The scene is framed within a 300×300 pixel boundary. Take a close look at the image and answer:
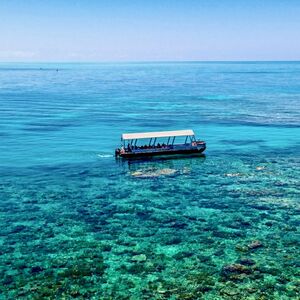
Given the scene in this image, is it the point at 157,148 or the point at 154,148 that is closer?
the point at 154,148

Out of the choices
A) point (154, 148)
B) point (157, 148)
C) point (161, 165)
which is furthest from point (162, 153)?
point (161, 165)

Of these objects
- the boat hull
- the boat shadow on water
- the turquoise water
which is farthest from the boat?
the turquoise water

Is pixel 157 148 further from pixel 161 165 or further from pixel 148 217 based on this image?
pixel 148 217

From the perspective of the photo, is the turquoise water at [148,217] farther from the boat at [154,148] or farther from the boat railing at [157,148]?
the boat railing at [157,148]

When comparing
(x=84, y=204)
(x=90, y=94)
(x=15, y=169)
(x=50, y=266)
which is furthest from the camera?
(x=90, y=94)

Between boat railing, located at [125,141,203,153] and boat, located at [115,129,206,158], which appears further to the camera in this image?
boat railing, located at [125,141,203,153]

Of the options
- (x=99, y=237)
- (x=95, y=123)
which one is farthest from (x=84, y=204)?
(x=95, y=123)

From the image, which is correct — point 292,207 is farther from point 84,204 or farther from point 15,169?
point 15,169

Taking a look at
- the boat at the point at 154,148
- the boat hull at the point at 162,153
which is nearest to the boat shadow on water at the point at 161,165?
the boat hull at the point at 162,153

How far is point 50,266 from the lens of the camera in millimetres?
36125

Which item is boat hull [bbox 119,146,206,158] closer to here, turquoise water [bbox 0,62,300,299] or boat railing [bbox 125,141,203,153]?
boat railing [bbox 125,141,203,153]

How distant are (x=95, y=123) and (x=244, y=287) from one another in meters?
84.2

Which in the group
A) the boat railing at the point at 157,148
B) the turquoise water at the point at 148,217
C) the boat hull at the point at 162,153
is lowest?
the turquoise water at the point at 148,217

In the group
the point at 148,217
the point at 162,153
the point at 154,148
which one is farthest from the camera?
the point at 154,148
